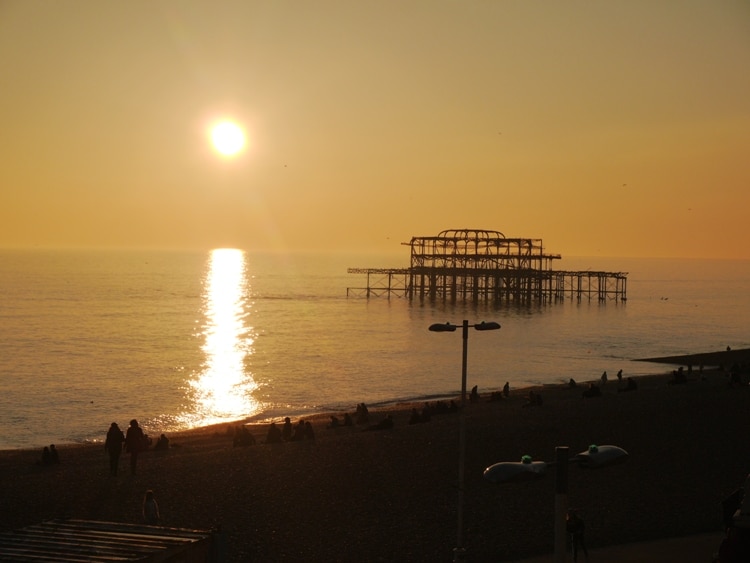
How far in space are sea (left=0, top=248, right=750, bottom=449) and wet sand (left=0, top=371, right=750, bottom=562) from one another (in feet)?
38.2

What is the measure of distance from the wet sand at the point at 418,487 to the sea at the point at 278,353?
458 inches

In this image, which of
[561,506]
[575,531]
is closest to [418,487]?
[575,531]

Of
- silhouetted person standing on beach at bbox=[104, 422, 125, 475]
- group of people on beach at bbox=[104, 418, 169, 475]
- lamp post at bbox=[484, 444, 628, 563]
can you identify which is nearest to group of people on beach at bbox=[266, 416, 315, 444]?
group of people on beach at bbox=[104, 418, 169, 475]

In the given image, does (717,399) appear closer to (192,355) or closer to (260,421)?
(260,421)

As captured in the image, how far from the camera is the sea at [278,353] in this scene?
115 ft

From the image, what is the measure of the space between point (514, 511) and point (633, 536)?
1951mm

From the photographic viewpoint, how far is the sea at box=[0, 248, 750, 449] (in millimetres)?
35000

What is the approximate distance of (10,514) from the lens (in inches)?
575

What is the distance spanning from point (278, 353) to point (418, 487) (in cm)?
4095

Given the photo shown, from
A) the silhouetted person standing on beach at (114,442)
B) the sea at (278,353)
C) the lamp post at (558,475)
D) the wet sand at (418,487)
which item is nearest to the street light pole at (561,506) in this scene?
the lamp post at (558,475)

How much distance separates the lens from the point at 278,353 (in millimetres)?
56188

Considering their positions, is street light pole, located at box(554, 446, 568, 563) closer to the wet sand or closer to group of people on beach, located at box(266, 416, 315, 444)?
the wet sand

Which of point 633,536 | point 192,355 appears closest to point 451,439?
point 633,536

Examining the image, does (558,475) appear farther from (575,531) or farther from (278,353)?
(278,353)
